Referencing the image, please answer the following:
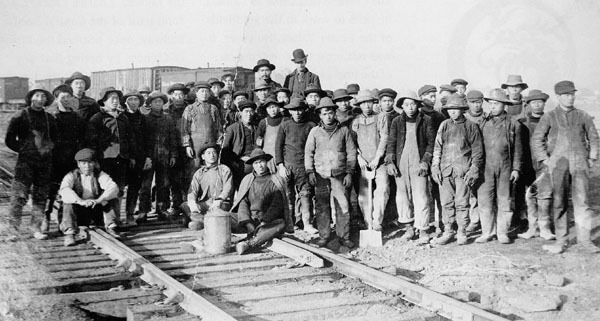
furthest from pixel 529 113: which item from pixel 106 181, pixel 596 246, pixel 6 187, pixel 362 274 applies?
pixel 6 187

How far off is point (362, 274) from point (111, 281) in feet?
8.70

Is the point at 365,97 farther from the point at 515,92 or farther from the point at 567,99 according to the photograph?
the point at 567,99

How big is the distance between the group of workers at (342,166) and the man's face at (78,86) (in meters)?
0.02

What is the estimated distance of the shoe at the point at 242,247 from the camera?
6730mm

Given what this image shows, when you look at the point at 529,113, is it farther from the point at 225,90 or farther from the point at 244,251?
the point at 225,90

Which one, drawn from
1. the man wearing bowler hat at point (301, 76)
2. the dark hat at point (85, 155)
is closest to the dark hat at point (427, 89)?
the man wearing bowler hat at point (301, 76)

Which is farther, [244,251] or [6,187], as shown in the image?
[6,187]

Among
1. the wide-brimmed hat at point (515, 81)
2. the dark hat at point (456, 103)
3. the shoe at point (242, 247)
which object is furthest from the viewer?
the wide-brimmed hat at point (515, 81)

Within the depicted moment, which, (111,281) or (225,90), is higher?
(225,90)

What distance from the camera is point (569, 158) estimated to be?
7004 millimetres

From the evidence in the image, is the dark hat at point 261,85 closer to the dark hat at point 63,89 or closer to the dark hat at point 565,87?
the dark hat at point 63,89

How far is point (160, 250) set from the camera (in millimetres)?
7070

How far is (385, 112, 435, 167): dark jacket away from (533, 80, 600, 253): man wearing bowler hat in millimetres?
1465

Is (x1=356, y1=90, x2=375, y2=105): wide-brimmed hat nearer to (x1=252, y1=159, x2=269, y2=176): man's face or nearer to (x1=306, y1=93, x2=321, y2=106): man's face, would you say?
(x1=306, y1=93, x2=321, y2=106): man's face
